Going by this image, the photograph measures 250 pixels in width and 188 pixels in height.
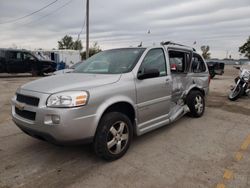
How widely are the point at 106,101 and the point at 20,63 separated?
14777 mm

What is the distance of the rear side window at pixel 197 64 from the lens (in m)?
5.70

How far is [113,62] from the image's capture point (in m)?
4.09

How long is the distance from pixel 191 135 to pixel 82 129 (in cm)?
252

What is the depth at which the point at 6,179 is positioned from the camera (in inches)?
113

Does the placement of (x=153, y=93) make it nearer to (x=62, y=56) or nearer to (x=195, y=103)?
(x=195, y=103)

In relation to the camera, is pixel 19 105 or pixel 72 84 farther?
pixel 19 105

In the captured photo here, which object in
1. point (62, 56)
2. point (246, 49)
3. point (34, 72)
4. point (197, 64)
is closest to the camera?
point (197, 64)

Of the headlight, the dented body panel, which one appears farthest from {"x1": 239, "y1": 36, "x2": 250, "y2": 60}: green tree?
the headlight

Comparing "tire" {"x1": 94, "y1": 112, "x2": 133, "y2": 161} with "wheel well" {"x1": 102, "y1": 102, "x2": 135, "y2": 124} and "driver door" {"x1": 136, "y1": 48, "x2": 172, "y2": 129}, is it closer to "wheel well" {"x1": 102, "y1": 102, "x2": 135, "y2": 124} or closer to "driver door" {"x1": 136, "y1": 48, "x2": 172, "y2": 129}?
"wheel well" {"x1": 102, "y1": 102, "x2": 135, "y2": 124}

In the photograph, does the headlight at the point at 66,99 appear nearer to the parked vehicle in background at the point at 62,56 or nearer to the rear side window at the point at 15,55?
the rear side window at the point at 15,55

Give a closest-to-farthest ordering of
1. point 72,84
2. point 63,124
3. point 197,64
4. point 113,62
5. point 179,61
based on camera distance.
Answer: point 63,124, point 72,84, point 113,62, point 179,61, point 197,64

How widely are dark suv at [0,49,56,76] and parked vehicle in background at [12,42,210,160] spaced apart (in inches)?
520

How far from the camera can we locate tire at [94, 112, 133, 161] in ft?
10.3

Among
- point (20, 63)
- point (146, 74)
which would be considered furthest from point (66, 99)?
point (20, 63)
